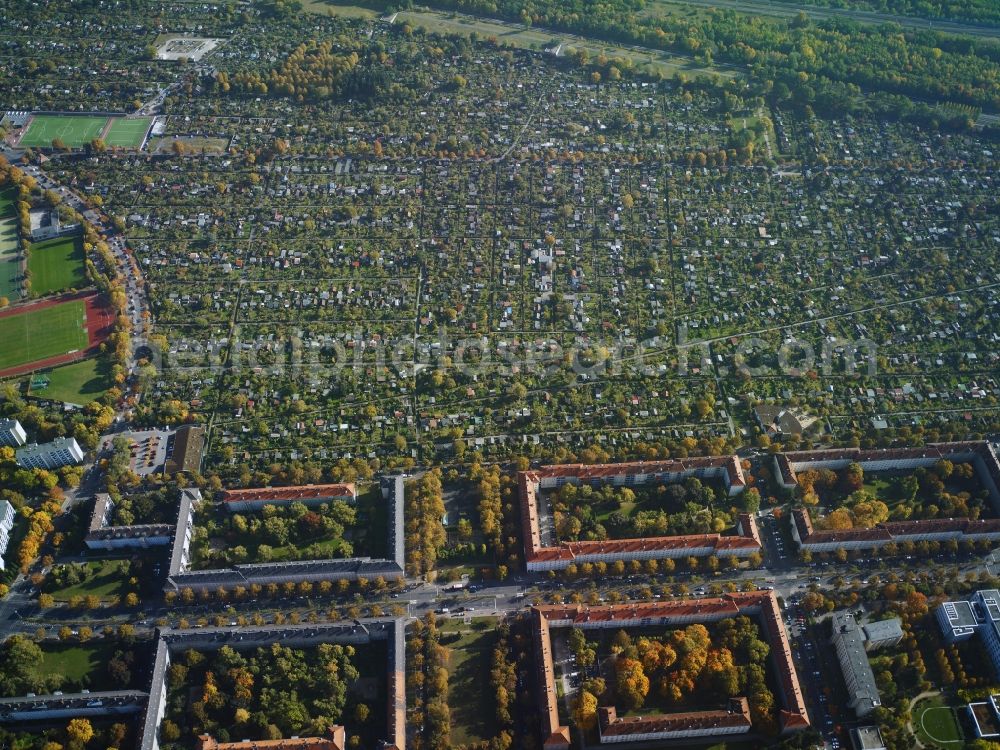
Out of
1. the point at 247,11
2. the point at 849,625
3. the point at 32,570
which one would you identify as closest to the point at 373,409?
the point at 32,570

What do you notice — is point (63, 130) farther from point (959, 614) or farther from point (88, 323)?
point (959, 614)

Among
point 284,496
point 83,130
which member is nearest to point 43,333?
point 284,496

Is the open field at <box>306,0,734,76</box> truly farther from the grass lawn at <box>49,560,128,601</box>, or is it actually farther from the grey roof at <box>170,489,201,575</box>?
the grass lawn at <box>49,560,128,601</box>

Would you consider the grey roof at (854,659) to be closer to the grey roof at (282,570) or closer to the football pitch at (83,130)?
the grey roof at (282,570)

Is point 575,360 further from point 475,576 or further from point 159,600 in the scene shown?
point 159,600

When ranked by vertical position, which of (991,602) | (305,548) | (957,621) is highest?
(991,602)

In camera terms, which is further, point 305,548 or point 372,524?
point 372,524
